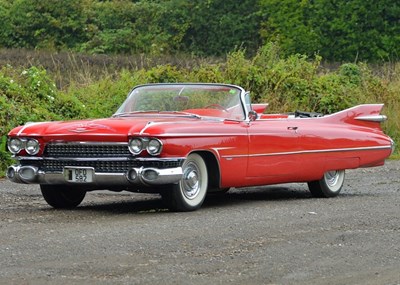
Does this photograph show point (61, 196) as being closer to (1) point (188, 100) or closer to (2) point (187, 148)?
(2) point (187, 148)

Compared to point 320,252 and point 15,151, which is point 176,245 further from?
point 15,151

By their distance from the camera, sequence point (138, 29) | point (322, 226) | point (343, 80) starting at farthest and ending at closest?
point (138, 29) → point (343, 80) → point (322, 226)

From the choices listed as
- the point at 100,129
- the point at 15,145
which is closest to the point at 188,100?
the point at 100,129

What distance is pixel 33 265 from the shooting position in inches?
314

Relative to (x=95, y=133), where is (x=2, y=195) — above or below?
below

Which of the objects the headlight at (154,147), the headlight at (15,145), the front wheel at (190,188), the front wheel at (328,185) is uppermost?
the headlight at (154,147)

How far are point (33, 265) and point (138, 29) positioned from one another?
46.4 meters

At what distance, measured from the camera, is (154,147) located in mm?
10930

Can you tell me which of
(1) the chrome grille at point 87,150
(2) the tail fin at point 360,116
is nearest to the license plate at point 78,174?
(1) the chrome grille at point 87,150

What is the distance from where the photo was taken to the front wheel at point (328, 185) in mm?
13445

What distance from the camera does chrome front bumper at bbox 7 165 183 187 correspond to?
35.6 ft

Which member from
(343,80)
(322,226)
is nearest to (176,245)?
(322,226)

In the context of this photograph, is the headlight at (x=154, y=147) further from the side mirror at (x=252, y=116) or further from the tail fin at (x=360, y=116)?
the tail fin at (x=360, y=116)

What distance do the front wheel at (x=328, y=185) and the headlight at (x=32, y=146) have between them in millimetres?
3471
